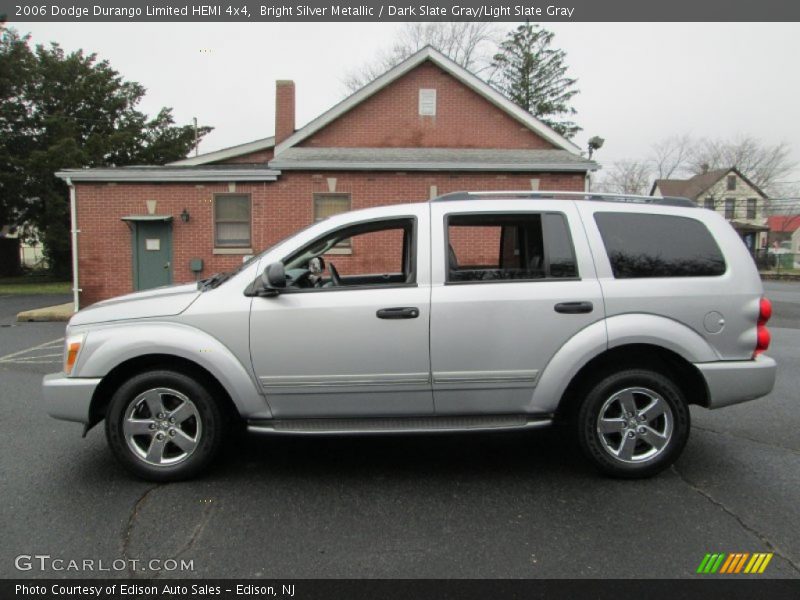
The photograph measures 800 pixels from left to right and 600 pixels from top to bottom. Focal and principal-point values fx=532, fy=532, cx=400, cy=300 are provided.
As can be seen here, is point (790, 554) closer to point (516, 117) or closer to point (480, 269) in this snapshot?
point (480, 269)

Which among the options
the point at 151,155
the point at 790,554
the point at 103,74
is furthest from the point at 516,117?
the point at 103,74

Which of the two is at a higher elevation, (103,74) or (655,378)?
(103,74)

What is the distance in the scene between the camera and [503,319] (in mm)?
3396

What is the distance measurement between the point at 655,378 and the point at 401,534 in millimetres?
1920

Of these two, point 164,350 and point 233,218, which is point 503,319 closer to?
point 164,350

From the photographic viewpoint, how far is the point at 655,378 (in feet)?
11.4

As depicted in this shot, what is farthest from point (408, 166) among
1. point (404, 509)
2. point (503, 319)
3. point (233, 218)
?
point (404, 509)

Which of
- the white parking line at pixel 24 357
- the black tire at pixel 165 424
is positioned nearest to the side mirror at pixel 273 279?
the black tire at pixel 165 424

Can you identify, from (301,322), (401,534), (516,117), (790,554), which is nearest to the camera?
(790,554)

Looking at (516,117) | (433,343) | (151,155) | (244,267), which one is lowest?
(433,343)

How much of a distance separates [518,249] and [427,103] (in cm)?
1296

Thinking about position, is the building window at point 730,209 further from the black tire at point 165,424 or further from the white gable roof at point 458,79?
the black tire at point 165,424

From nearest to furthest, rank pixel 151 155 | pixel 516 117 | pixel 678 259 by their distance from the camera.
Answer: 1. pixel 678 259
2. pixel 516 117
3. pixel 151 155

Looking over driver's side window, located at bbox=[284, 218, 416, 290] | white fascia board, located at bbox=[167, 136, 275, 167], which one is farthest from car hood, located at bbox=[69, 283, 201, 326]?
white fascia board, located at bbox=[167, 136, 275, 167]
